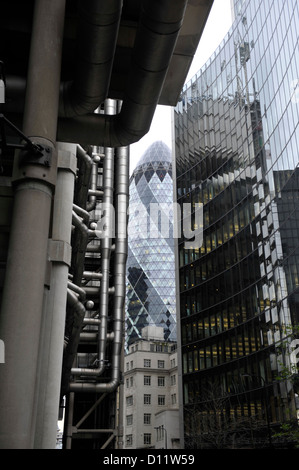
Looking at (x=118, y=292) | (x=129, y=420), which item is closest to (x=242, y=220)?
(x=118, y=292)

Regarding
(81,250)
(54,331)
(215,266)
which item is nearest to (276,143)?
(215,266)

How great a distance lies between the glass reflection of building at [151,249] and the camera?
6663 inches

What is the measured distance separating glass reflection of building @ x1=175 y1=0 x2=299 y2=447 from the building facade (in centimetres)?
5363

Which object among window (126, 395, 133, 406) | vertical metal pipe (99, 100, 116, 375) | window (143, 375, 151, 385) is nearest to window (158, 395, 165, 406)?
window (143, 375, 151, 385)

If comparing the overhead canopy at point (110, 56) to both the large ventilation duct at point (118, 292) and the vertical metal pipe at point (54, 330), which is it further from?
the large ventilation duct at point (118, 292)

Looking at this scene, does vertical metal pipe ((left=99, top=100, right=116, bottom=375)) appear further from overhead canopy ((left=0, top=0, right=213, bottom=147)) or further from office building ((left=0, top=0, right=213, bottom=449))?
overhead canopy ((left=0, top=0, right=213, bottom=147))

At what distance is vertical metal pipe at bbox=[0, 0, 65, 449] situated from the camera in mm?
7156

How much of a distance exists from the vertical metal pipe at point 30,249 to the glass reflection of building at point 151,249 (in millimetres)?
153764

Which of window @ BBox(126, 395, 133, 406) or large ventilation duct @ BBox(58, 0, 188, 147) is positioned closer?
large ventilation duct @ BBox(58, 0, 188, 147)

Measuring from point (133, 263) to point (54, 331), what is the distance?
163 m

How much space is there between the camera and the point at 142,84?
9.75 m

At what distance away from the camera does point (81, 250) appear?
2694cm

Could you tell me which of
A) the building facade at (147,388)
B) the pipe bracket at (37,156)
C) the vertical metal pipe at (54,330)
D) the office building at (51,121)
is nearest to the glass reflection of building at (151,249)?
the building facade at (147,388)

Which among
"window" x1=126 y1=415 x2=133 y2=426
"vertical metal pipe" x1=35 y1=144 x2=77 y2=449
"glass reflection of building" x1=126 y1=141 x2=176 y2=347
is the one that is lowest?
"vertical metal pipe" x1=35 y1=144 x2=77 y2=449
